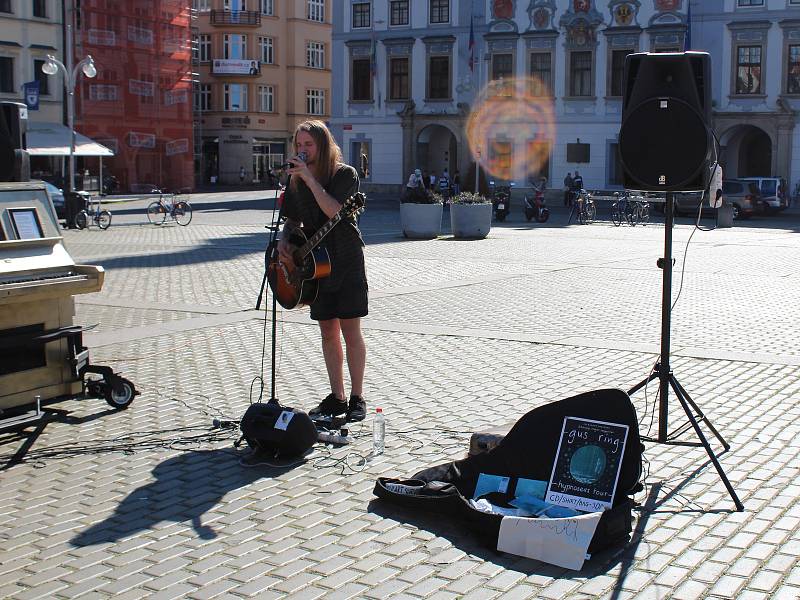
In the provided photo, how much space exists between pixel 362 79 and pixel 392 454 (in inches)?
1945

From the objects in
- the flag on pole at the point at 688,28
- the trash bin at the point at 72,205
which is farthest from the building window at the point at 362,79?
the trash bin at the point at 72,205

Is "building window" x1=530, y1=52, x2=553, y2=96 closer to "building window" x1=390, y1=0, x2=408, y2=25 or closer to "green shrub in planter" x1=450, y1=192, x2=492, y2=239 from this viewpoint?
"building window" x1=390, y1=0, x2=408, y2=25

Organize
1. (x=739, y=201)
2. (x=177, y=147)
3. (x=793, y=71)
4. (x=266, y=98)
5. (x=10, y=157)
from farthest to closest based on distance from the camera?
(x=266, y=98) < (x=177, y=147) < (x=793, y=71) < (x=739, y=201) < (x=10, y=157)

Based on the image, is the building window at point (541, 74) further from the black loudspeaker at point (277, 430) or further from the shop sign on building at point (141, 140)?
the black loudspeaker at point (277, 430)

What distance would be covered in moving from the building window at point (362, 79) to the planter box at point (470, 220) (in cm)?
3001

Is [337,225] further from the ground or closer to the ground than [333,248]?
further from the ground


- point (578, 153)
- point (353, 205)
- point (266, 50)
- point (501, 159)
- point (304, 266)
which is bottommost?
point (304, 266)

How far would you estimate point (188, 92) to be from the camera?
60625mm

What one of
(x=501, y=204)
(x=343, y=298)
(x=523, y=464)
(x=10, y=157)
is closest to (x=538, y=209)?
(x=501, y=204)

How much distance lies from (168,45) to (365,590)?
2274 inches

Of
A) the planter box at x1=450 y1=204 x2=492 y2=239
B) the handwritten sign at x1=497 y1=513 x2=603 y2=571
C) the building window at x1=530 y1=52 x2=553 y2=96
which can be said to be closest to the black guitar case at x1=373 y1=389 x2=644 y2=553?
the handwritten sign at x1=497 y1=513 x2=603 y2=571

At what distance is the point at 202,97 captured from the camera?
227 ft

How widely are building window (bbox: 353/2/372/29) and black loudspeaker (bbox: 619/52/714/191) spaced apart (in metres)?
49.0

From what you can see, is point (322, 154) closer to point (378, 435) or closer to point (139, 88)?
point (378, 435)
